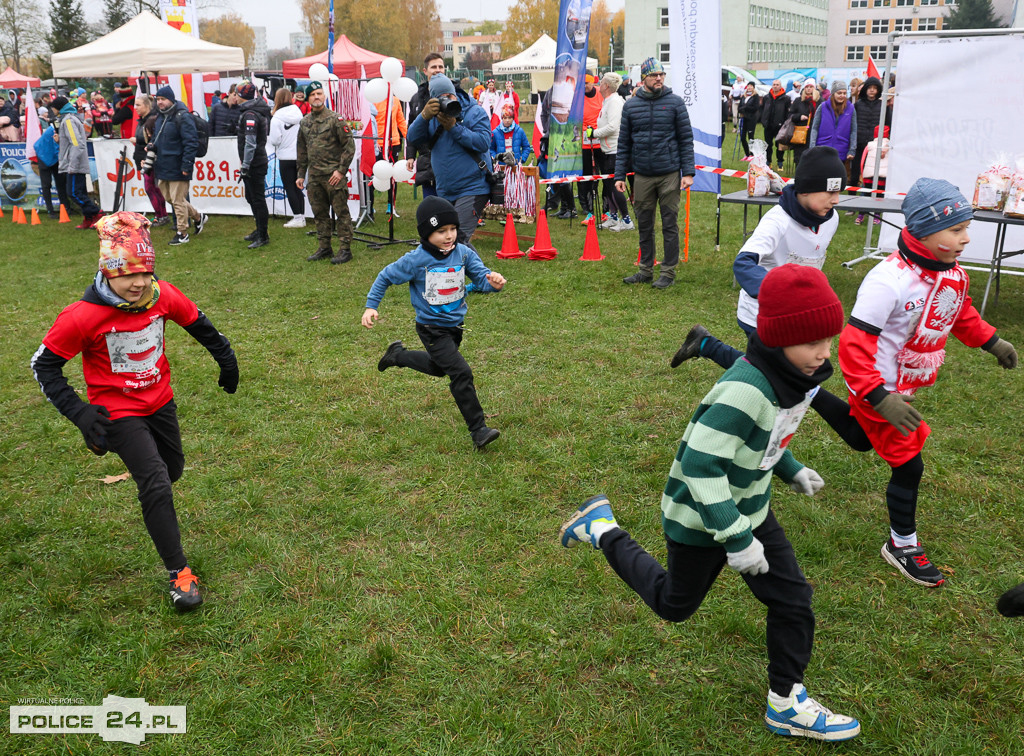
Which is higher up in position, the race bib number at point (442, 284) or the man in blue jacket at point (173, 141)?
the man in blue jacket at point (173, 141)

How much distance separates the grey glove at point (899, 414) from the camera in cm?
332

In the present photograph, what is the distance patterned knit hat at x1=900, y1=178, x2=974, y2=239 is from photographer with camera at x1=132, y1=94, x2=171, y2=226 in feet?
38.8

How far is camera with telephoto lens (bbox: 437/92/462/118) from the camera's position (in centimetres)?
836

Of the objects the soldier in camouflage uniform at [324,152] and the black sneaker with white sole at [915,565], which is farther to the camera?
the soldier in camouflage uniform at [324,152]

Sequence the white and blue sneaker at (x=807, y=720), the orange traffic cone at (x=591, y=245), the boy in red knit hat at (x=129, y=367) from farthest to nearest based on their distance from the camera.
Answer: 1. the orange traffic cone at (x=591, y=245)
2. the boy in red knit hat at (x=129, y=367)
3. the white and blue sneaker at (x=807, y=720)

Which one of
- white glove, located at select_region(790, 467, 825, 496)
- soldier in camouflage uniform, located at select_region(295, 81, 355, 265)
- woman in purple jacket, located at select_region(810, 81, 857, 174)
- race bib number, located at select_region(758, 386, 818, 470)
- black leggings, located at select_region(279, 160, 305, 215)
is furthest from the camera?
woman in purple jacket, located at select_region(810, 81, 857, 174)

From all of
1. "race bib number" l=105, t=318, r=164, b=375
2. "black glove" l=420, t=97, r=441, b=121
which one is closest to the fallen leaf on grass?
"race bib number" l=105, t=318, r=164, b=375

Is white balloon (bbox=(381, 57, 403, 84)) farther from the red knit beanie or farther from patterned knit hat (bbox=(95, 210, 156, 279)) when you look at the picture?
the red knit beanie

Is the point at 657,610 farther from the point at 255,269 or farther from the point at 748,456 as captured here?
the point at 255,269

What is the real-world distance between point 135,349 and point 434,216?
208 centimetres

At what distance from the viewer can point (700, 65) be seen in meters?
10.4

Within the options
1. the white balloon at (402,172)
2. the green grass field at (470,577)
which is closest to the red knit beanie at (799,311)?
the green grass field at (470,577)

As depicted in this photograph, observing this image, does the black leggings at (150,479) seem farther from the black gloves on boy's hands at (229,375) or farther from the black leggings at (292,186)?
the black leggings at (292,186)

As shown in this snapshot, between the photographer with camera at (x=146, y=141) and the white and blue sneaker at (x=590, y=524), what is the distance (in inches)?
453
